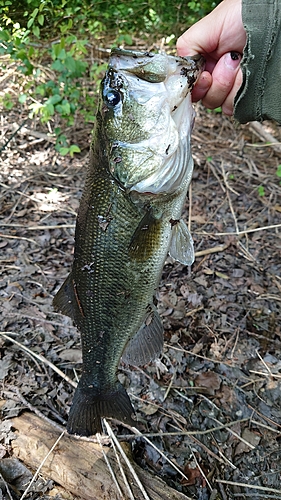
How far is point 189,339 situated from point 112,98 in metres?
2.06

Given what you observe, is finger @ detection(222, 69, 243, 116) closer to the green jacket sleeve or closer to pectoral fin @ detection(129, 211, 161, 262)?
the green jacket sleeve

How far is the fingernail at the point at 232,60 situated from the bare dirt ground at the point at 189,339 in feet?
3.40

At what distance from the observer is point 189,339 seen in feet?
10.6

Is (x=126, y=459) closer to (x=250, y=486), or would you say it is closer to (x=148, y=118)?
(x=250, y=486)

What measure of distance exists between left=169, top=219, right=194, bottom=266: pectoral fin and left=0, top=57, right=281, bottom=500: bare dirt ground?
1276 mm

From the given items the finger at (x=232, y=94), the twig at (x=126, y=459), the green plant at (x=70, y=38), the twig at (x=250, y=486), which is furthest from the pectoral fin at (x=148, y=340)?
the green plant at (x=70, y=38)

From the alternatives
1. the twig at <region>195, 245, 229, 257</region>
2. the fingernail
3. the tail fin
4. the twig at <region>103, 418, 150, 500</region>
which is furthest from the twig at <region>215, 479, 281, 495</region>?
the fingernail

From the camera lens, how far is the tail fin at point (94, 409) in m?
2.01

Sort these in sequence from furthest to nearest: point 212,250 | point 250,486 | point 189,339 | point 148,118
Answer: point 212,250 → point 189,339 → point 250,486 → point 148,118

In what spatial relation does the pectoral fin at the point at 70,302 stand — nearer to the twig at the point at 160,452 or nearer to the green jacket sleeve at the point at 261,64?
the twig at the point at 160,452

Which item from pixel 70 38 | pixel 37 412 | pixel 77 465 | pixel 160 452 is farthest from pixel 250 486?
pixel 70 38

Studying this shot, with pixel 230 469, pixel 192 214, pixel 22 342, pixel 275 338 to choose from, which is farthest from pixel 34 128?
pixel 230 469

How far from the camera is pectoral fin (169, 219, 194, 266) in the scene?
1908 mm

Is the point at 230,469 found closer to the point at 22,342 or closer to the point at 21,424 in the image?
the point at 21,424
